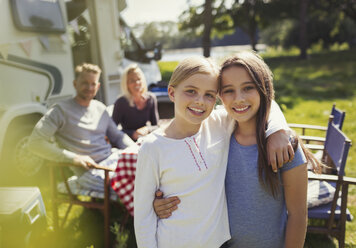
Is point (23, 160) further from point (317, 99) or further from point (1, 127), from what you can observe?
point (317, 99)

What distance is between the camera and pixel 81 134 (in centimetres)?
304

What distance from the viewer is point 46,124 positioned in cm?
280

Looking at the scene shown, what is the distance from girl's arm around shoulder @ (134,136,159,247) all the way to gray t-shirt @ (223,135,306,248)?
15.9 inches

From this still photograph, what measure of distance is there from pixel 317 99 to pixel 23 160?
27.4ft

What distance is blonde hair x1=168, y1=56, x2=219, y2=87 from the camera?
4.87 ft

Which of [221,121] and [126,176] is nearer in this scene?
[221,121]

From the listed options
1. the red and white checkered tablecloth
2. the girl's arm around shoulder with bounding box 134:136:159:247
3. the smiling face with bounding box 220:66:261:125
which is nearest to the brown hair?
the smiling face with bounding box 220:66:261:125

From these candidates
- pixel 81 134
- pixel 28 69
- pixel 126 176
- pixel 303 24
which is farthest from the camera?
pixel 303 24

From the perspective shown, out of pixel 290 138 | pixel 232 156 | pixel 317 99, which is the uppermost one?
pixel 290 138

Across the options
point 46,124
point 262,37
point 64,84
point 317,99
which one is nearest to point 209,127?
point 46,124

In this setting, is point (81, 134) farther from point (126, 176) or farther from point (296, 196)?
point (296, 196)

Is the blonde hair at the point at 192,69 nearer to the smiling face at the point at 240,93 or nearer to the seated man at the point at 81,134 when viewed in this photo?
the smiling face at the point at 240,93

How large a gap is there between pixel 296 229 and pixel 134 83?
286 cm

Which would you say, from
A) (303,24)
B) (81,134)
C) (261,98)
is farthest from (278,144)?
(303,24)
